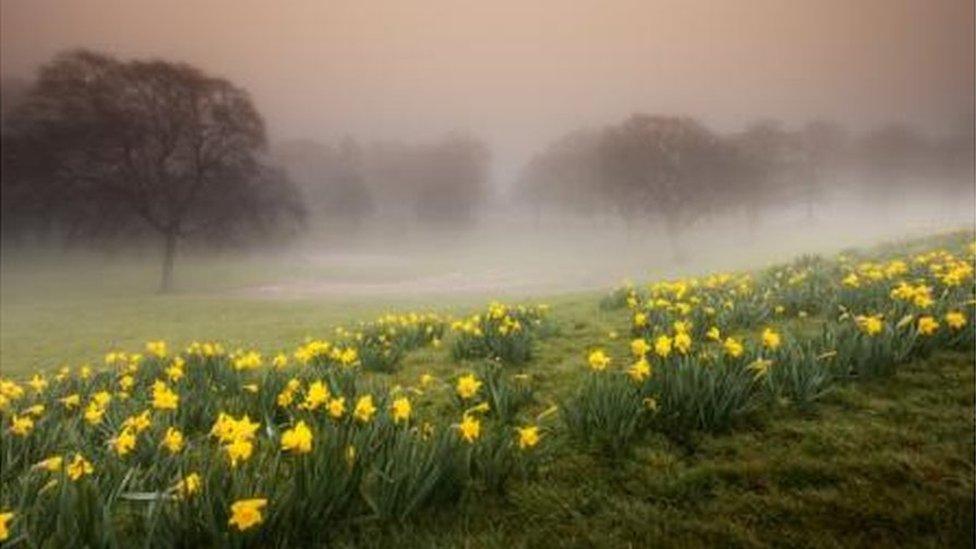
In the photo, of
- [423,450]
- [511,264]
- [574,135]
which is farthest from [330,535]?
[574,135]

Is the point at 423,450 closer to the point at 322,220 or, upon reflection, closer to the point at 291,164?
the point at 322,220

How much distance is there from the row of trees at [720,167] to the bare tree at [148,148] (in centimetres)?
2844

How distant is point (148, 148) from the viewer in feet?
147

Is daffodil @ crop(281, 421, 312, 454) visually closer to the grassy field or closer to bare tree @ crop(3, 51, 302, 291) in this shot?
the grassy field

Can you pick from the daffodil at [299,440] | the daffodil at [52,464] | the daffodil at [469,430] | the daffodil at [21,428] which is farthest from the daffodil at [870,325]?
the daffodil at [21,428]

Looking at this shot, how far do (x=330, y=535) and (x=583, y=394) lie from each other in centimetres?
219

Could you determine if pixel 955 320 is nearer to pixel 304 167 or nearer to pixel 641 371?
pixel 641 371

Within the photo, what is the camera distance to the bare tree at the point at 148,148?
1639 inches

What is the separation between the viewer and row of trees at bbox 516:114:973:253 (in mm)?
60938

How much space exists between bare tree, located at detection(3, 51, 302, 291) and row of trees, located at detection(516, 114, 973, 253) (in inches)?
1120

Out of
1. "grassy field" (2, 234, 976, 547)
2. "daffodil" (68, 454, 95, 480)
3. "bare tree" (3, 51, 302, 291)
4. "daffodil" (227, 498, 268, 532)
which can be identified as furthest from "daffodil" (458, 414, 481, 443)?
"bare tree" (3, 51, 302, 291)

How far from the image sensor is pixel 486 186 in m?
97.0

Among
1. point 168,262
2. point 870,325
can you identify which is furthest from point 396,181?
point 870,325

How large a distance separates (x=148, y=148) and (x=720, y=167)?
1717 inches
